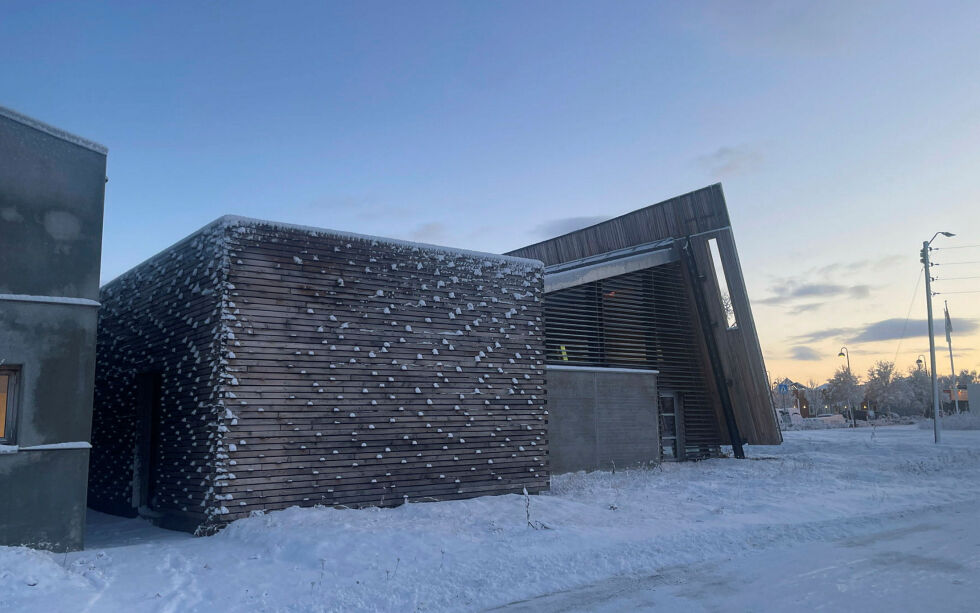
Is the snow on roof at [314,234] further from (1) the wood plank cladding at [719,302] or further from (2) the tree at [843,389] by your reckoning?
(2) the tree at [843,389]

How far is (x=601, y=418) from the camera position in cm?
1805

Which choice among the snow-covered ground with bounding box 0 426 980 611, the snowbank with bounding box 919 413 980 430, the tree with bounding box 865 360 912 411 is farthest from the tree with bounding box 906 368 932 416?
the snow-covered ground with bounding box 0 426 980 611

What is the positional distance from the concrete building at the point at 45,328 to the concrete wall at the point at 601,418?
1038 cm

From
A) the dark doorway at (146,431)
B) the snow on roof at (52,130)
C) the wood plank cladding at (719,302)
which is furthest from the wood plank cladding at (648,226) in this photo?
the snow on roof at (52,130)

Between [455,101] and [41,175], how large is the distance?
10.1 metres

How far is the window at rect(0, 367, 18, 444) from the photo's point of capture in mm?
8930

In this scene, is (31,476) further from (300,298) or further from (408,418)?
(408,418)

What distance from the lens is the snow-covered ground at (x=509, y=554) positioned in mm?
7309

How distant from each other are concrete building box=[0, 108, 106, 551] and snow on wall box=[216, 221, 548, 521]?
→ 2.09 m

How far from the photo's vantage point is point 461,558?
891cm

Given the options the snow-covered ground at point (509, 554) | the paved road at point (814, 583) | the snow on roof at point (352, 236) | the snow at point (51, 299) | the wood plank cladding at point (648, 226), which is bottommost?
the paved road at point (814, 583)

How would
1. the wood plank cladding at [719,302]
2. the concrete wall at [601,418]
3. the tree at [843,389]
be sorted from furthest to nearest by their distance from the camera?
the tree at [843,389] → the wood plank cladding at [719,302] → the concrete wall at [601,418]

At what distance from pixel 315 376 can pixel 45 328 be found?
4096 millimetres

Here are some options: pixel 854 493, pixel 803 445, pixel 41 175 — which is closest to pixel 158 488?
pixel 41 175
